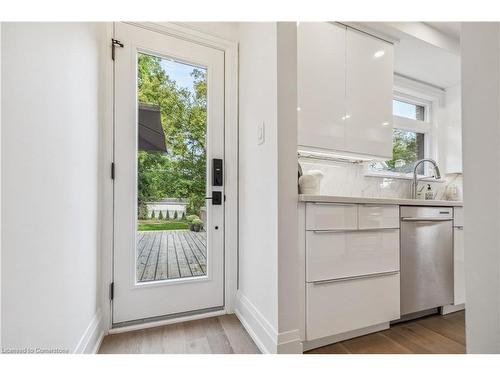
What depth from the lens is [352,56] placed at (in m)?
1.92

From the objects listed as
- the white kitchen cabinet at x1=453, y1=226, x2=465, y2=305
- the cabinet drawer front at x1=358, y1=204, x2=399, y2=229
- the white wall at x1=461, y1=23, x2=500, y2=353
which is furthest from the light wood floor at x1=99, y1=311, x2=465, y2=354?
the white wall at x1=461, y1=23, x2=500, y2=353

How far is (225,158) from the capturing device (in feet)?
6.15

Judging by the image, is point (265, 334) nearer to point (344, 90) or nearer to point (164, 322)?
point (164, 322)

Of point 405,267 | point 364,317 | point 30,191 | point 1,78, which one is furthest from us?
point 405,267

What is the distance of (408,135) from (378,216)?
5.65 feet

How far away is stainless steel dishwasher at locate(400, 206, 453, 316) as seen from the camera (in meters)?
1.63

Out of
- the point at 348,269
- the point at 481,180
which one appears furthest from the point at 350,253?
the point at 481,180

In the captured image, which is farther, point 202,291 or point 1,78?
point 202,291

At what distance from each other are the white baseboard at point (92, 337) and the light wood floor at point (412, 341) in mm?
1155

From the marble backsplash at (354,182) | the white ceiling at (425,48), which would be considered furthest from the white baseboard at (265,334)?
the white ceiling at (425,48)

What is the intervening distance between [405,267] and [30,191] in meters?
2.01

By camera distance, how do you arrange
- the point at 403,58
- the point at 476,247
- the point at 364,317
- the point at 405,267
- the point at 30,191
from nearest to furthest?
1. the point at 476,247
2. the point at 30,191
3. the point at 364,317
4. the point at 405,267
5. the point at 403,58
